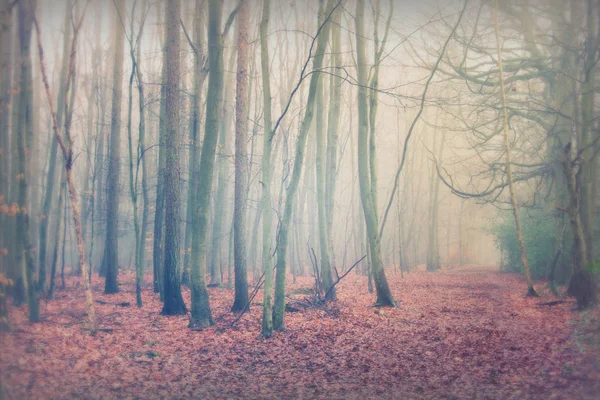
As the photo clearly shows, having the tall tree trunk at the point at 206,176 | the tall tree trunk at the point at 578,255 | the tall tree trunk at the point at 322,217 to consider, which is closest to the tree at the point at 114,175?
the tall tree trunk at the point at 206,176

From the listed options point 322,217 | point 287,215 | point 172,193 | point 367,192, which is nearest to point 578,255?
point 367,192

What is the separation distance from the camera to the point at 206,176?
7805 millimetres

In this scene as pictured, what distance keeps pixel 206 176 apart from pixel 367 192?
429 centimetres

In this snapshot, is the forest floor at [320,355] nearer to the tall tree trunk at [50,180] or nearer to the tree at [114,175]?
the tall tree trunk at [50,180]

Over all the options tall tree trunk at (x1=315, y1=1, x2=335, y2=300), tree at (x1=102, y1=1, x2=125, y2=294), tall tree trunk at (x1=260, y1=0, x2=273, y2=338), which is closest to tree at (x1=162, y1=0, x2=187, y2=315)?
tall tree trunk at (x1=260, y1=0, x2=273, y2=338)

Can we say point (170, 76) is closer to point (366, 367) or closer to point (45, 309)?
point (45, 309)

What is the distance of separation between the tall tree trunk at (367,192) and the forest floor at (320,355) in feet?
2.10

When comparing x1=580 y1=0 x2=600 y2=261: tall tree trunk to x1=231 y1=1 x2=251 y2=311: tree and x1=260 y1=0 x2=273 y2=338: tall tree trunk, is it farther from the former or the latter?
x1=231 y1=1 x2=251 y2=311: tree

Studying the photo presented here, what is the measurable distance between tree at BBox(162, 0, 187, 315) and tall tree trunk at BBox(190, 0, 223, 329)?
51.6 inches

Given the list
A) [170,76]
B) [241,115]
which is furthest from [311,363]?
[170,76]

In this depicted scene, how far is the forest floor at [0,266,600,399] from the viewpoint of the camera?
4.70 m

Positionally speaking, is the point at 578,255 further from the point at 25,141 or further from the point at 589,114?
the point at 25,141

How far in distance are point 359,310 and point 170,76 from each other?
774 centimetres

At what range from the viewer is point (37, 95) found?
68.8ft
